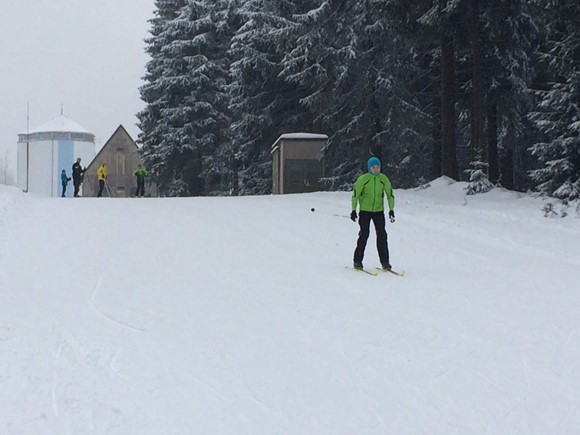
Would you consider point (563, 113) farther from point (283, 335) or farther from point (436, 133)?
point (283, 335)

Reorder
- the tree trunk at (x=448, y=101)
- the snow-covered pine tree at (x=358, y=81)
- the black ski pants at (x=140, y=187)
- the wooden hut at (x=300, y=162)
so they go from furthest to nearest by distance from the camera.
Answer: the black ski pants at (x=140, y=187) < the wooden hut at (x=300, y=162) < the snow-covered pine tree at (x=358, y=81) < the tree trunk at (x=448, y=101)

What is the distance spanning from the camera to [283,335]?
694 cm

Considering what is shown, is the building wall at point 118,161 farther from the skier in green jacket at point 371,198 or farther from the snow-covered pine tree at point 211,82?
the skier in green jacket at point 371,198

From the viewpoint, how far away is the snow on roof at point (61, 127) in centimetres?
8638

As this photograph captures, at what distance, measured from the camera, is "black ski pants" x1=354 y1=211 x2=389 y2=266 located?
10.8 metres

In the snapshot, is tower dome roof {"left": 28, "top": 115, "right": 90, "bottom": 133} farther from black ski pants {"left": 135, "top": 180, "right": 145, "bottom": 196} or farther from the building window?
black ski pants {"left": 135, "top": 180, "right": 145, "bottom": 196}

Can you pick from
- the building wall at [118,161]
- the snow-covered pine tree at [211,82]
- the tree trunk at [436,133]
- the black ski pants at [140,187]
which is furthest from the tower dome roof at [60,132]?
the tree trunk at [436,133]

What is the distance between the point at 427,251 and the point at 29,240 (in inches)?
285

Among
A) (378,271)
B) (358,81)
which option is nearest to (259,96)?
(358,81)

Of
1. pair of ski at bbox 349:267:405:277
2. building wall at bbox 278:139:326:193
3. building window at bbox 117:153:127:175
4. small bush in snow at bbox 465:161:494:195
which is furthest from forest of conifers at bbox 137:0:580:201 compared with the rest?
building window at bbox 117:153:127:175

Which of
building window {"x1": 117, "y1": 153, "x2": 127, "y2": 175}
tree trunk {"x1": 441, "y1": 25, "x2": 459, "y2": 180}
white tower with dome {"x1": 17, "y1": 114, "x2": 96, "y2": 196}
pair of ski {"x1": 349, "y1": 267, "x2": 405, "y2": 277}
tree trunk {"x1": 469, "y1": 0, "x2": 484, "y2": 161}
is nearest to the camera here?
pair of ski {"x1": 349, "y1": 267, "x2": 405, "y2": 277}

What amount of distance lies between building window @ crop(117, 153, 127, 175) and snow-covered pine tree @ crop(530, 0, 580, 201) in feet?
183

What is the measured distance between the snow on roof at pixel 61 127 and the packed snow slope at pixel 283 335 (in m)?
76.8

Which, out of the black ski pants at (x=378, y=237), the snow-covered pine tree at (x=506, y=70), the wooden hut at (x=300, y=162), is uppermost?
the snow-covered pine tree at (x=506, y=70)
